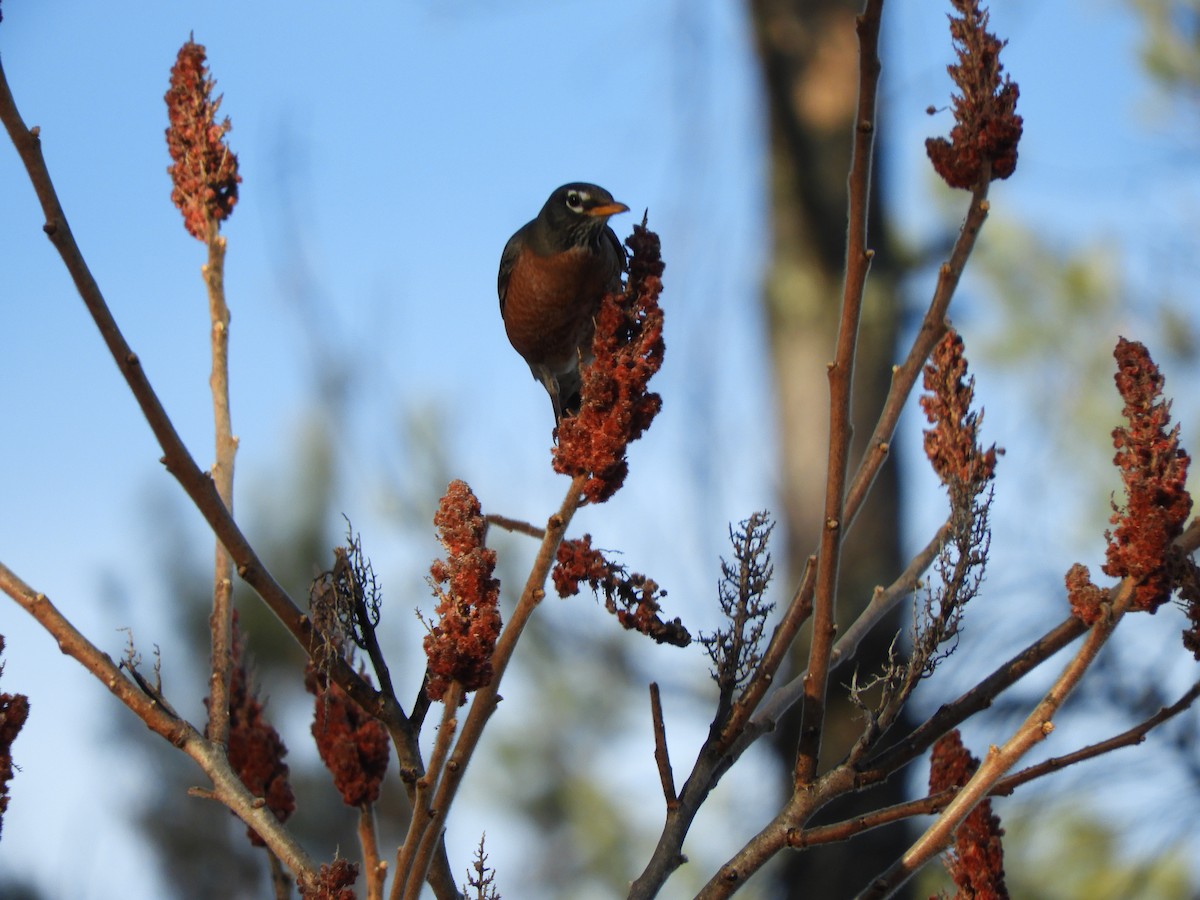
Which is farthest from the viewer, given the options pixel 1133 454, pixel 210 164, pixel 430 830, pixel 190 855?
pixel 190 855

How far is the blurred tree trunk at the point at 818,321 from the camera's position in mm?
4828

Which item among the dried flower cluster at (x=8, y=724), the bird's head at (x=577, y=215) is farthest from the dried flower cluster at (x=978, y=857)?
the bird's head at (x=577, y=215)

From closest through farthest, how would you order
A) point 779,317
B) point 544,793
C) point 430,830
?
1. point 430,830
2. point 779,317
3. point 544,793

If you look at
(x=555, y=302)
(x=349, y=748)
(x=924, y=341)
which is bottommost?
(x=349, y=748)

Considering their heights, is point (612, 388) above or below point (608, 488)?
above

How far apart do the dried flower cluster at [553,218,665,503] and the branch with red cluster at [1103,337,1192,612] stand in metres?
0.47

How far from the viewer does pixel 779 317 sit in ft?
19.0

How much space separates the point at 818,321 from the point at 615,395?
176 inches

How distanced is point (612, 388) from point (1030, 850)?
21.3 ft

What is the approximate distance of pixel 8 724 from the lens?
Answer: 1242 mm

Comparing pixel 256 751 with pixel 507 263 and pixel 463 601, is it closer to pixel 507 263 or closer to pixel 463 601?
pixel 463 601

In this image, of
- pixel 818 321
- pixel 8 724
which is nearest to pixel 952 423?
pixel 8 724

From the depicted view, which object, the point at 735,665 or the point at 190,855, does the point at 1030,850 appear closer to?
the point at 190,855

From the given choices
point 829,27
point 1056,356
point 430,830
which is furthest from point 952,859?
point 1056,356
